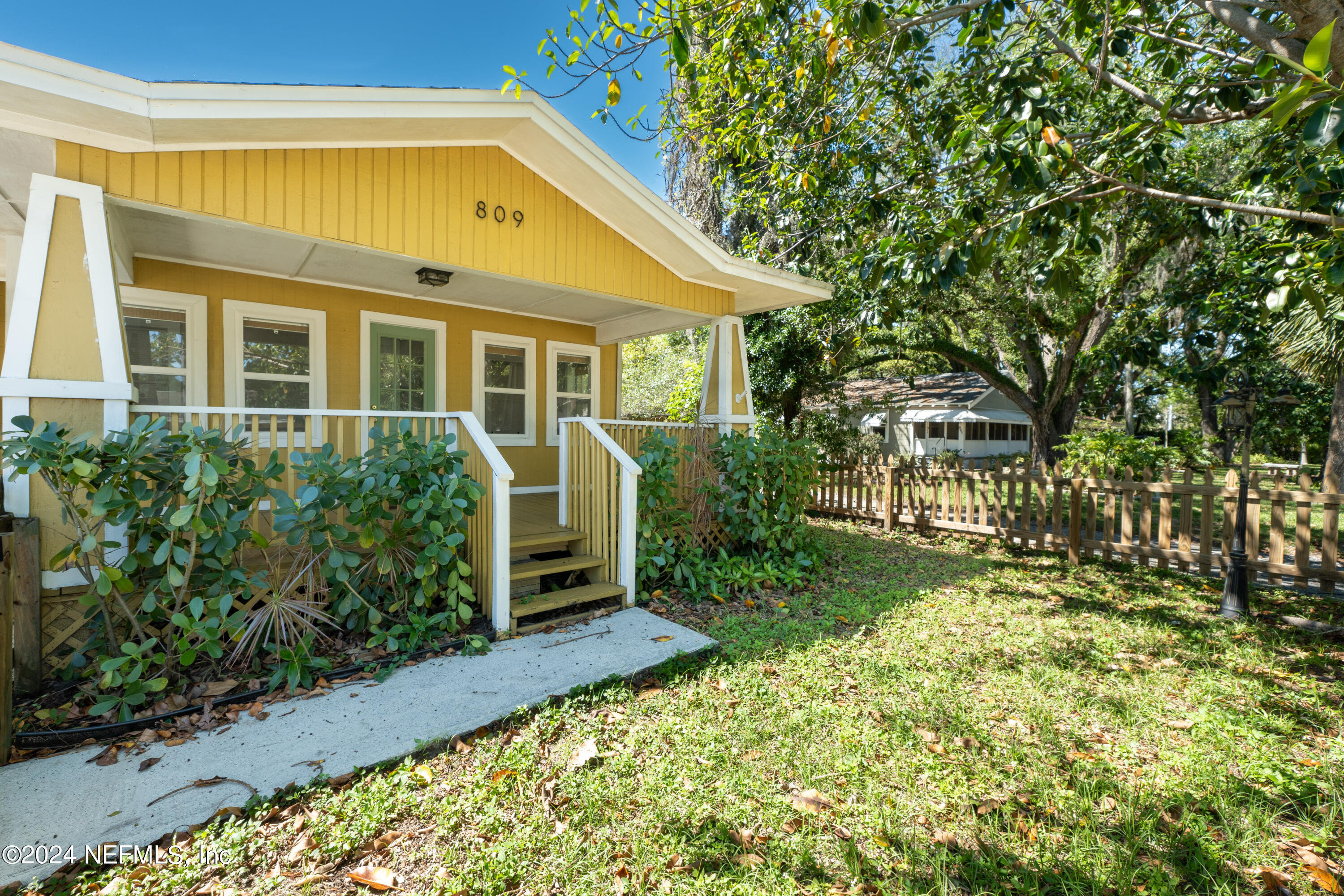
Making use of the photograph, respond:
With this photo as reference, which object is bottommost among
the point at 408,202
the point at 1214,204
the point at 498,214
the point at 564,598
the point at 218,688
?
the point at 218,688

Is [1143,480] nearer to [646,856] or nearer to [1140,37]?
[1140,37]

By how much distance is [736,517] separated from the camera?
591 centimetres

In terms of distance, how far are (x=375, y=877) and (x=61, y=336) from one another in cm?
352

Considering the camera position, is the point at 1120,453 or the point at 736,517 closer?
the point at 736,517

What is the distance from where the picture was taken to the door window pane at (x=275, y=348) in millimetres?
5785

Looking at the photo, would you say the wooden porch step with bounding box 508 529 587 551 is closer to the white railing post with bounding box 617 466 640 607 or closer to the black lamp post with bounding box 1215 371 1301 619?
the white railing post with bounding box 617 466 640 607

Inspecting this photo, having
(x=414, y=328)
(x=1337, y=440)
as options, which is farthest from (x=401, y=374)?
(x=1337, y=440)

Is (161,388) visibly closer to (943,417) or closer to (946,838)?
(946,838)

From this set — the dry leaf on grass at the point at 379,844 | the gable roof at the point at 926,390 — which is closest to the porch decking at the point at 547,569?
the dry leaf on grass at the point at 379,844

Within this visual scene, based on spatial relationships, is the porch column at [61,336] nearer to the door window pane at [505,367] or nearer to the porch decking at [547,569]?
the porch decking at [547,569]

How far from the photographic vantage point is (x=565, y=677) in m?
3.44

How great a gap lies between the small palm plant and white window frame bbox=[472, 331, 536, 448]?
3.48 meters

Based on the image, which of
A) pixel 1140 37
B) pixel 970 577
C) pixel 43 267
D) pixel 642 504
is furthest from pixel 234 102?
pixel 970 577

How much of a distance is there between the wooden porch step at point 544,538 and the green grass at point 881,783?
1.68 metres
